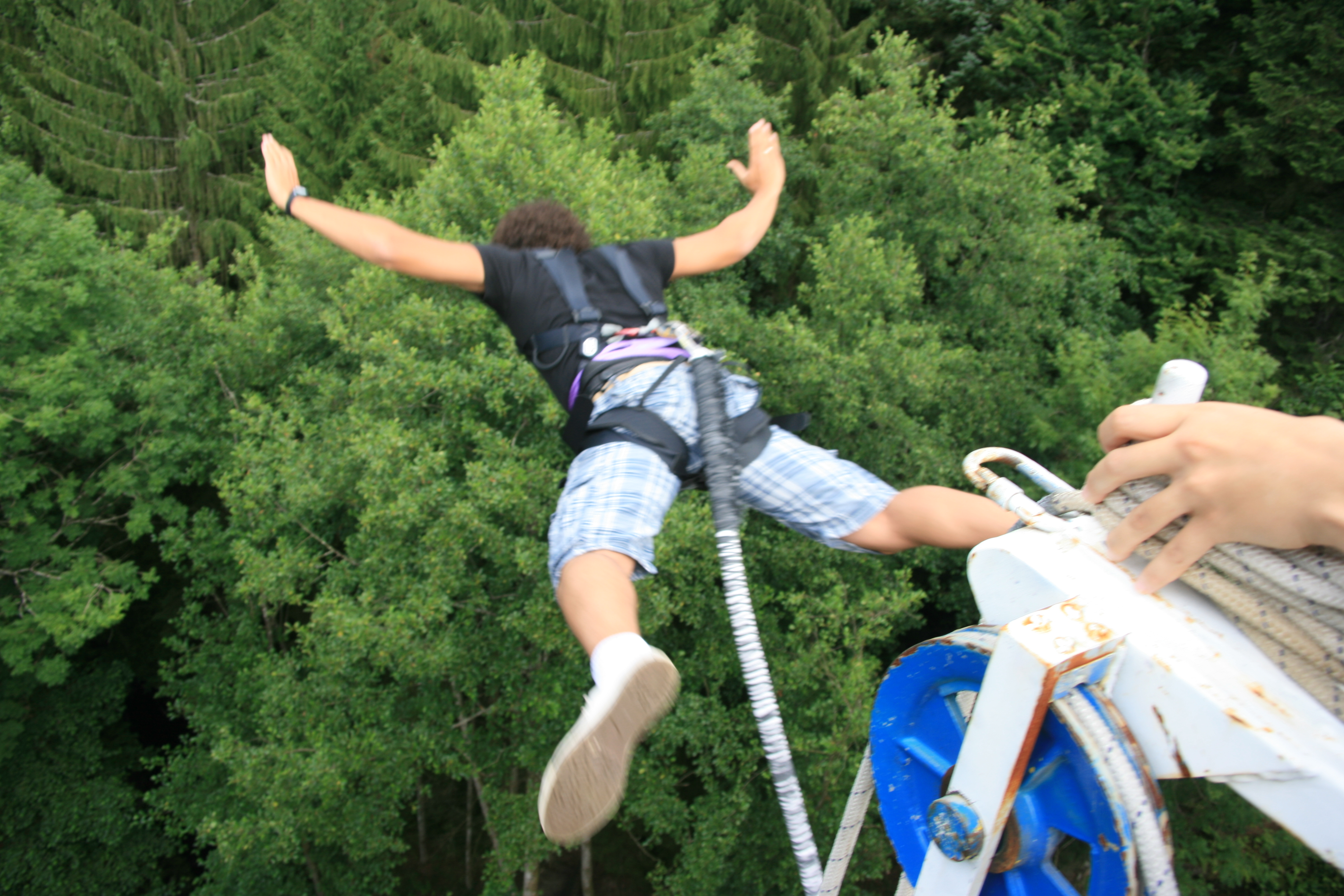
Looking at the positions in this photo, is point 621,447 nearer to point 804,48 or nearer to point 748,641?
point 748,641

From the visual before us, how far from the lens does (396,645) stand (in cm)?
619

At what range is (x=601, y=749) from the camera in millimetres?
1511

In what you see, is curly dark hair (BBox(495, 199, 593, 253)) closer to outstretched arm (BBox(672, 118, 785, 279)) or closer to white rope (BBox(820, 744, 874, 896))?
outstretched arm (BBox(672, 118, 785, 279))

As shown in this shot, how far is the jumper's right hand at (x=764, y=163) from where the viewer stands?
2883 mm

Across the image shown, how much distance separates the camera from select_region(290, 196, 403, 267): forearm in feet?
7.06

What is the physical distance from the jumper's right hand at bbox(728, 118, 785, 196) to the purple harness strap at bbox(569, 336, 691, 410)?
→ 0.83 meters

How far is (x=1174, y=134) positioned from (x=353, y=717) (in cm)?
1457

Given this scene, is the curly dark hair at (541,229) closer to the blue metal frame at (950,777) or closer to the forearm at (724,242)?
the forearm at (724,242)

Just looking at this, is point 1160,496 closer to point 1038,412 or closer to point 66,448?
point 1038,412

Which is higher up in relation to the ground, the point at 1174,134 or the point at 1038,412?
the point at 1174,134

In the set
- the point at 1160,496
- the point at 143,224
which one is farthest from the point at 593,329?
the point at 143,224

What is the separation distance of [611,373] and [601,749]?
3.65ft

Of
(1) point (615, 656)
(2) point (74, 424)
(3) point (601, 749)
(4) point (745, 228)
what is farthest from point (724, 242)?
(2) point (74, 424)

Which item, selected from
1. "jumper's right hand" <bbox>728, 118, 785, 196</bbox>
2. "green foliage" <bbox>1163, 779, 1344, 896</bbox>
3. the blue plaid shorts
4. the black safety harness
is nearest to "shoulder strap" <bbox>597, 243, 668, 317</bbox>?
the black safety harness
